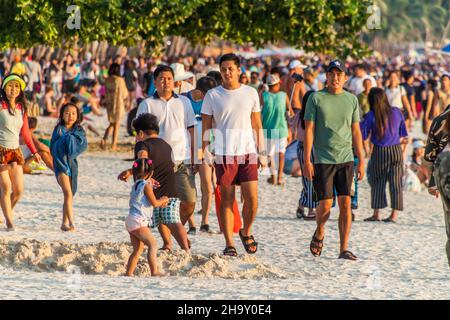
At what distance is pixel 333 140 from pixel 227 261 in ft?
4.36

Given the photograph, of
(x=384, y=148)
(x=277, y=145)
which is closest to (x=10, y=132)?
(x=384, y=148)

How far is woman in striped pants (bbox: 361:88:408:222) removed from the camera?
13133 mm

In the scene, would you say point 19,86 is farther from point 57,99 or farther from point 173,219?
point 57,99

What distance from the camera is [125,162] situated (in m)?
19.4

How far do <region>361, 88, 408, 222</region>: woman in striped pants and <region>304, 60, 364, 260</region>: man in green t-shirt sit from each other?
2.99 meters

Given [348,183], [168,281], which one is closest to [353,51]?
[348,183]

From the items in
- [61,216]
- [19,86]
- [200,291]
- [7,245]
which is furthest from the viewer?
[61,216]

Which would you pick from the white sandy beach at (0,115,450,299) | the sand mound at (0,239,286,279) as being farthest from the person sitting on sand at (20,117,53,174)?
the sand mound at (0,239,286,279)

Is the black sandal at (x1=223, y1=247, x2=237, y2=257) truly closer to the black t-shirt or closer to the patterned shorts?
the patterned shorts

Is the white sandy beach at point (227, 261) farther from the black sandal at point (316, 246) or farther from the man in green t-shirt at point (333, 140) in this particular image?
the man in green t-shirt at point (333, 140)

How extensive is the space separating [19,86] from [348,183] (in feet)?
11.2

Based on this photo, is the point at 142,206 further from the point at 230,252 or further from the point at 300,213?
the point at 300,213

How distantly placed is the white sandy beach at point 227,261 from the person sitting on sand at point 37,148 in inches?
21.8

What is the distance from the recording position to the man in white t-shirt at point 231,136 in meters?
9.93
